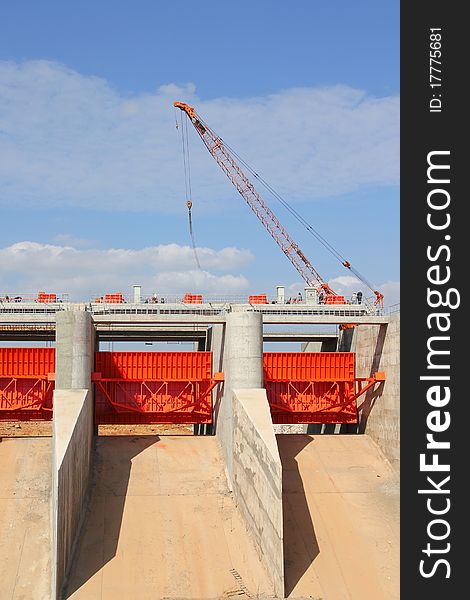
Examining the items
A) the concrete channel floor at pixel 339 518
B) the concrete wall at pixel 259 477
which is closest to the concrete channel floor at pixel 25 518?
the concrete wall at pixel 259 477

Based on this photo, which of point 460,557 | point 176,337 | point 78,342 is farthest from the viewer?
point 176,337

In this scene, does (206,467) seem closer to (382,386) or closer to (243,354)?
(243,354)

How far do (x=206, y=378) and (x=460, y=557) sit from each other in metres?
17.4

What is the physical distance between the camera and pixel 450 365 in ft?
79.5

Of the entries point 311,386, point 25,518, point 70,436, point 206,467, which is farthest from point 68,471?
point 311,386

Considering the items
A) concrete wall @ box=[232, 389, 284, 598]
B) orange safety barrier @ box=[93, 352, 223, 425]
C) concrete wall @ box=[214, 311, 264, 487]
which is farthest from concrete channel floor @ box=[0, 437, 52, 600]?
concrete wall @ box=[214, 311, 264, 487]

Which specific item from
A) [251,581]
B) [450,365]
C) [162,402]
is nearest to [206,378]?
[162,402]

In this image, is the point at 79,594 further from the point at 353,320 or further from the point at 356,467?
the point at 353,320

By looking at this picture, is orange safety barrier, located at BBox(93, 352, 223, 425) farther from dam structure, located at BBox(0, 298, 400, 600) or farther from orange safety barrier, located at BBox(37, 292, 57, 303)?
orange safety barrier, located at BBox(37, 292, 57, 303)

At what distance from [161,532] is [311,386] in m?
13.5

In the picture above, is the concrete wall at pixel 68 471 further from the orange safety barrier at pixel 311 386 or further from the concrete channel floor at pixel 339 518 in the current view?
the orange safety barrier at pixel 311 386

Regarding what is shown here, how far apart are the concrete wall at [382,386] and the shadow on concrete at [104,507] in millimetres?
11533

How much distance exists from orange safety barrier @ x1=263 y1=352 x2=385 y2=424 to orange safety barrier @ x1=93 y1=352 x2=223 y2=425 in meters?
3.66

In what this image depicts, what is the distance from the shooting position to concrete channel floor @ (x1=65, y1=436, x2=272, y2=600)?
24.8 meters
